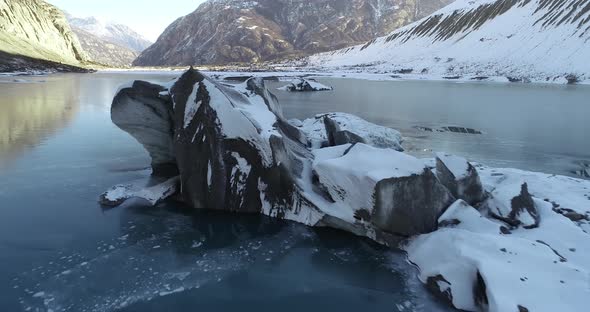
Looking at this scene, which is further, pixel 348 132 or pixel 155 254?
pixel 348 132

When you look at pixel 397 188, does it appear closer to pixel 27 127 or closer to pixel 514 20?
pixel 27 127

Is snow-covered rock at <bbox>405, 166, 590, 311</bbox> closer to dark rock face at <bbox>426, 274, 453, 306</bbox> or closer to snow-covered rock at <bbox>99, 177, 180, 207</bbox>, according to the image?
dark rock face at <bbox>426, 274, 453, 306</bbox>

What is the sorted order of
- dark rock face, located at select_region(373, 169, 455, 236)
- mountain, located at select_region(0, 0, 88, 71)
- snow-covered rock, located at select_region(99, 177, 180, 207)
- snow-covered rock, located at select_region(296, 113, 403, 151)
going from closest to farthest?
dark rock face, located at select_region(373, 169, 455, 236) < snow-covered rock, located at select_region(99, 177, 180, 207) < snow-covered rock, located at select_region(296, 113, 403, 151) < mountain, located at select_region(0, 0, 88, 71)

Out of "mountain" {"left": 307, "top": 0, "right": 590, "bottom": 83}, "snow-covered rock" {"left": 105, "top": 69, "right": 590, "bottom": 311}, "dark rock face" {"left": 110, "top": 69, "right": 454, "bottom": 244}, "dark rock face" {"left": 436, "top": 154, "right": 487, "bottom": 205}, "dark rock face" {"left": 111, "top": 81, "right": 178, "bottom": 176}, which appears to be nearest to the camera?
"snow-covered rock" {"left": 105, "top": 69, "right": 590, "bottom": 311}

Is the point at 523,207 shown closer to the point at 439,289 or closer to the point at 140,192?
the point at 439,289

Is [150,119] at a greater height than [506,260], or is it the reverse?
[150,119]

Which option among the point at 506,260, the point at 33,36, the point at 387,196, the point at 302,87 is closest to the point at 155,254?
the point at 387,196

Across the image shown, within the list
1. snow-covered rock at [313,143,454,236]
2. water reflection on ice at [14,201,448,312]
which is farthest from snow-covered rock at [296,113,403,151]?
water reflection on ice at [14,201,448,312]

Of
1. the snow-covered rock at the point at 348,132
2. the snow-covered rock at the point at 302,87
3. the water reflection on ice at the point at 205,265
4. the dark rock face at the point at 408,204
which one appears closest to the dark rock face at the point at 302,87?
the snow-covered rock at the point at 302,87
